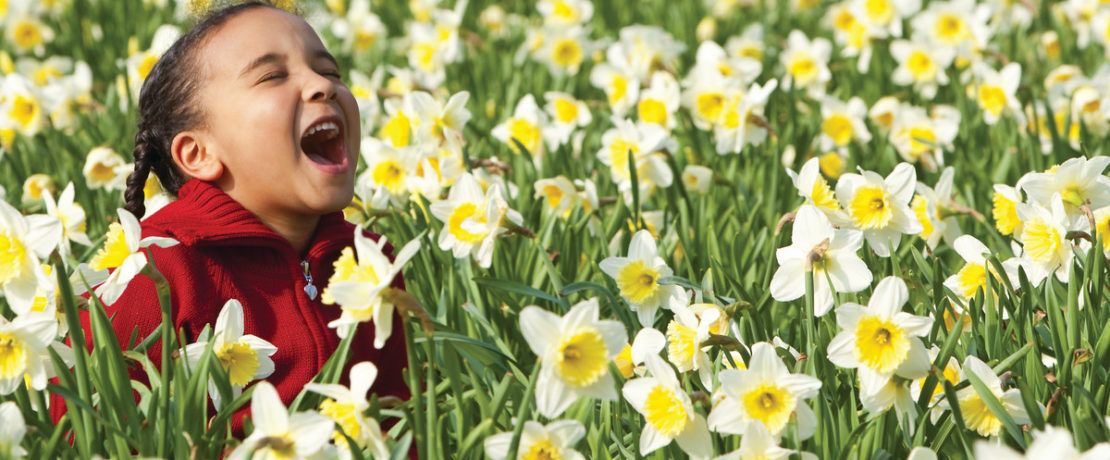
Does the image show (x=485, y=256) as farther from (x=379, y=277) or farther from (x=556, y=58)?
(x=556, y=58)

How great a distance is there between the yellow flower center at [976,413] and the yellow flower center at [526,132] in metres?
1.94

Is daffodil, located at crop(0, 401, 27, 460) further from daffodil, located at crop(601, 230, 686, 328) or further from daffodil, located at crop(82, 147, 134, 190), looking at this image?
daffodil, located at crop(82, 147, 134, 190)

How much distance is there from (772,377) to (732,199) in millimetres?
1735

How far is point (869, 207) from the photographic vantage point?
2045 mm

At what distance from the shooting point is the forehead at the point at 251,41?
82.1 inches

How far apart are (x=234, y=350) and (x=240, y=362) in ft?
0.06

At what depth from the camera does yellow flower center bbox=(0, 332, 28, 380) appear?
5.07 ft

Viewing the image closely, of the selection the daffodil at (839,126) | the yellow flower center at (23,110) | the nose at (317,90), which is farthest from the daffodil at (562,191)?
the yellow flower center at (23,110)

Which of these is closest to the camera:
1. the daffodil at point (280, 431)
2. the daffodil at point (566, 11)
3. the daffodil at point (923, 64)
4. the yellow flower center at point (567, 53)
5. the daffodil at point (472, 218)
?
the daffodil at point (280, 431)

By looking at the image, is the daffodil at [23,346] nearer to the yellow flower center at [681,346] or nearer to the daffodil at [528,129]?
the yellow flower center at [681,346]

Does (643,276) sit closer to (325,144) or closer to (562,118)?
(325,144)

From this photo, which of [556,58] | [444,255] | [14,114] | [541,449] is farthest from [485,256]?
[556,58]

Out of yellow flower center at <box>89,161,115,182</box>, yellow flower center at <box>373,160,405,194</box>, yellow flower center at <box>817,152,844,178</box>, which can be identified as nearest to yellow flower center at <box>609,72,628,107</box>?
yellow flower center at <box>817,152,844,178</box>

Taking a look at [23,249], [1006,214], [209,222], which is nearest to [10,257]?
[23,249]
